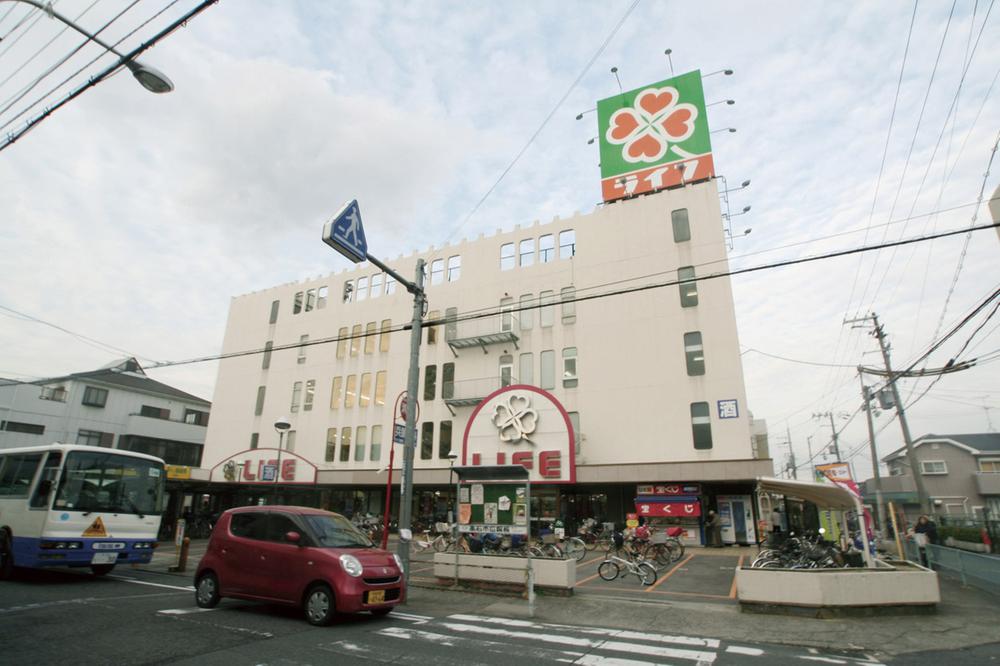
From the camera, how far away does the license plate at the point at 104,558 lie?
11266 mm

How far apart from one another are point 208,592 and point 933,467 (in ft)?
174

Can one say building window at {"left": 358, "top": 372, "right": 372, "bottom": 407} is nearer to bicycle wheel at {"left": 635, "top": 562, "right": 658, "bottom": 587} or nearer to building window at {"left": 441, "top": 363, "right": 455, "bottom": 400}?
building window at {"left": 441, "top": 363, "right": 455, "bottom": 400}

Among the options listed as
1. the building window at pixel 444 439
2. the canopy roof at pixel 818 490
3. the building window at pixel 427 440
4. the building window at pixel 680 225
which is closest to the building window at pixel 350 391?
the building window at pixel 427 440

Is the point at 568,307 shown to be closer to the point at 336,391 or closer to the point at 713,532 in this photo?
the point at 713,532

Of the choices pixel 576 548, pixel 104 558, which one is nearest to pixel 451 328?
pixel 576 548

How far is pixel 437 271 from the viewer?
34.4 metres

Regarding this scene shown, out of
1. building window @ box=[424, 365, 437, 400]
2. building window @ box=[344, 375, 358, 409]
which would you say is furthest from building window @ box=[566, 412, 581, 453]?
building window @ box=[344, 375, 358, 409]

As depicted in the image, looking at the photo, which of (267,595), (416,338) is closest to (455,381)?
Result: (416,338)

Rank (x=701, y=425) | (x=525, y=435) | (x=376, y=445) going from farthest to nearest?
(x=376, y=445)
(x=525, y=435)
(x=701, y=425)

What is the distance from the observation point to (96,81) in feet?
21.4

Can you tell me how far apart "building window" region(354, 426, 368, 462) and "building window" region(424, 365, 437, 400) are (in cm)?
497

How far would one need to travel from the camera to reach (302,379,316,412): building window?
119 feet

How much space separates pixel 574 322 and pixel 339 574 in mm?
22197

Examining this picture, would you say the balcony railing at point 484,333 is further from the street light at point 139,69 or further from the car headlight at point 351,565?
the street light at point 139,69
